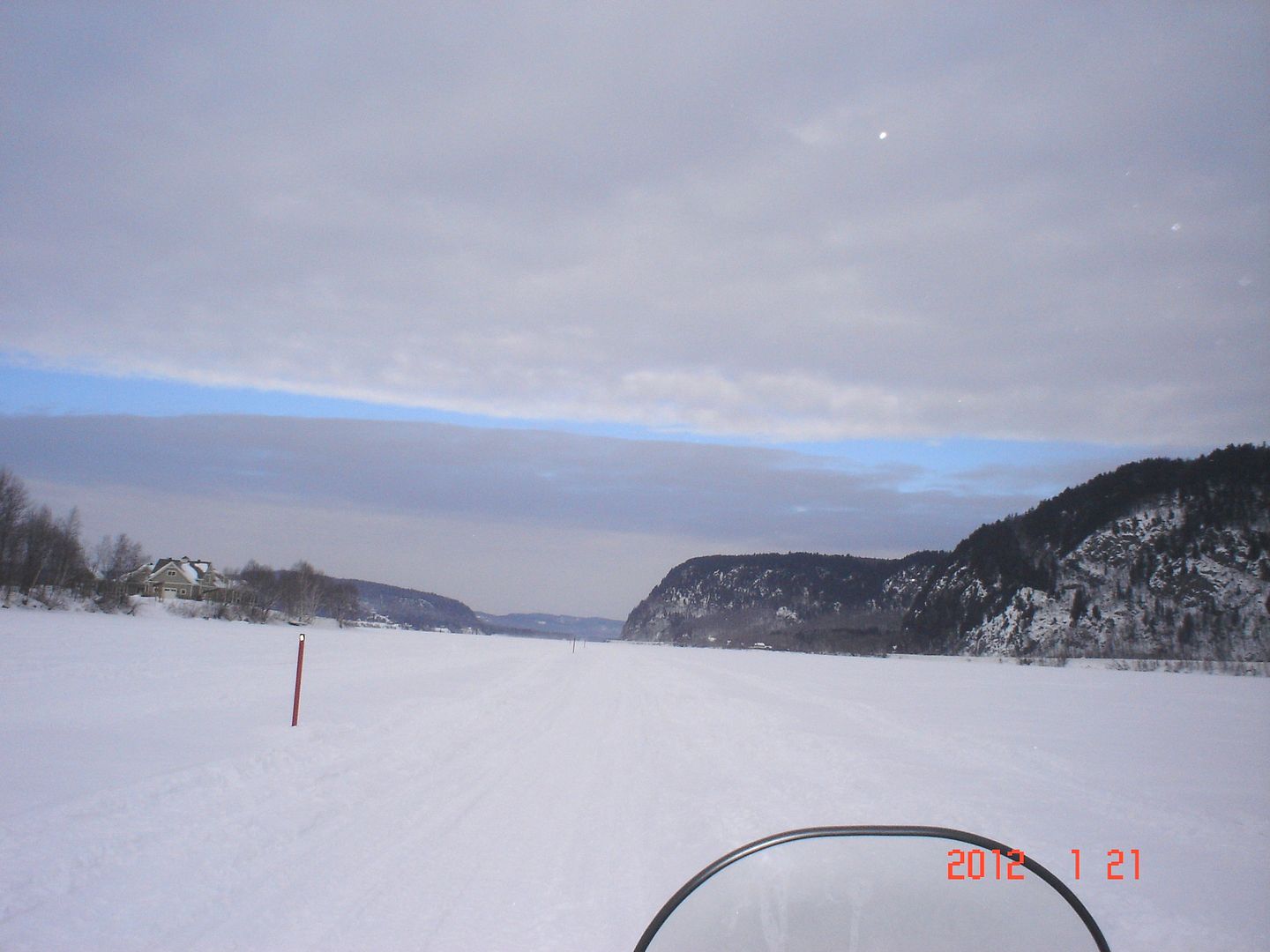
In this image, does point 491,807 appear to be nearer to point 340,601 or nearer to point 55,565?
point 55,565

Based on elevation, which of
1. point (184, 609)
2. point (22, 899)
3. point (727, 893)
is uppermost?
point (727, 893)

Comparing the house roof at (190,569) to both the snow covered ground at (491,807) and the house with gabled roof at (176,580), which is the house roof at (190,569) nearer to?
the house with gabled roof at (176,580)

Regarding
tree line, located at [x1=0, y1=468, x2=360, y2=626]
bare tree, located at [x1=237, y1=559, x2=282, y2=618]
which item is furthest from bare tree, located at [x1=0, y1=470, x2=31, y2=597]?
bare tree, located at [x1=237, y1=559, x2=282, y2=618]

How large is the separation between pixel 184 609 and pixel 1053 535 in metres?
121

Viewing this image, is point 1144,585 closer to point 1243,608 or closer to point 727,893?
point 1243,608

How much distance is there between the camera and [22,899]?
3.93 metres

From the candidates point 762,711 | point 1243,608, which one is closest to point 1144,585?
point 1243,608

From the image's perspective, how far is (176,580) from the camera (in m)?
102

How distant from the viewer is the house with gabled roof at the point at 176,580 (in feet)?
324

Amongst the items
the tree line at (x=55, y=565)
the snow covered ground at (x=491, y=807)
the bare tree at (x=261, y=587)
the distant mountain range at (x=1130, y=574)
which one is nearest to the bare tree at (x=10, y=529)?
the tree line at (x=55, y=565)

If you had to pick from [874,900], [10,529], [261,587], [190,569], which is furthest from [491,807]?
[190,569]

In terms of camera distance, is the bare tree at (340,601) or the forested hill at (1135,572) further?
the bare tree at (340,601)

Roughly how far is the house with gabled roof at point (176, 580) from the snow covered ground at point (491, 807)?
3985 inches

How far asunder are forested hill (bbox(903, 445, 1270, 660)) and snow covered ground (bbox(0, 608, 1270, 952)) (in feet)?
254
